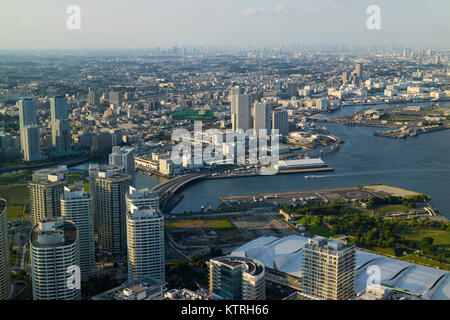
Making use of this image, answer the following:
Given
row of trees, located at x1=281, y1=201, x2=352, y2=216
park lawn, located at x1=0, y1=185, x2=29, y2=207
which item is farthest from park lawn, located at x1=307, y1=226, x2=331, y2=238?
park lawn, located at x1=0, y1=185, x2=29, y2=207

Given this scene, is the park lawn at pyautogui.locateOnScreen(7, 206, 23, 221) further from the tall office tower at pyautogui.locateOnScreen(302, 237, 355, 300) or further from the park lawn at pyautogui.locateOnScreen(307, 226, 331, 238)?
the tall office tower at pyautogui.locateOnScreen(302, 237, 355, 300)

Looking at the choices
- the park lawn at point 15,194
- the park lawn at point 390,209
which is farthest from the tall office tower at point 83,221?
the park lawn at point 390,209

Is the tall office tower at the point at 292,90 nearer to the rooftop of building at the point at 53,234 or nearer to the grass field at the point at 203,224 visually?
the grass field at the point at 203,224

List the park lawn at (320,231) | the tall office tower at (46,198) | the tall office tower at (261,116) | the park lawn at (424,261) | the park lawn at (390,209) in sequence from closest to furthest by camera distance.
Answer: the park lawn at (424,261) → the tall office tower at (46,198) → the park lawn at (320,231) → the park lawn at (390,209) → the tall office tower at (261,116)

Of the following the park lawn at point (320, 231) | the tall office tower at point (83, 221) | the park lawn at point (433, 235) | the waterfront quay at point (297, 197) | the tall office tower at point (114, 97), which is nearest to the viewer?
the tall office tower at point (83, 221)

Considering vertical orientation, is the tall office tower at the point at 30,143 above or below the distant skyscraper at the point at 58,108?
below

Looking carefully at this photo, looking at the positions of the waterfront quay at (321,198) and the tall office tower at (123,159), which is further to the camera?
the tall office tower at (123,159)

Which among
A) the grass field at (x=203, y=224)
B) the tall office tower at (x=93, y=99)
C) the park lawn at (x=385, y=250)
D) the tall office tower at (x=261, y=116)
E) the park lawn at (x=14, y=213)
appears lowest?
the park lawn at (x=385, y=250)
